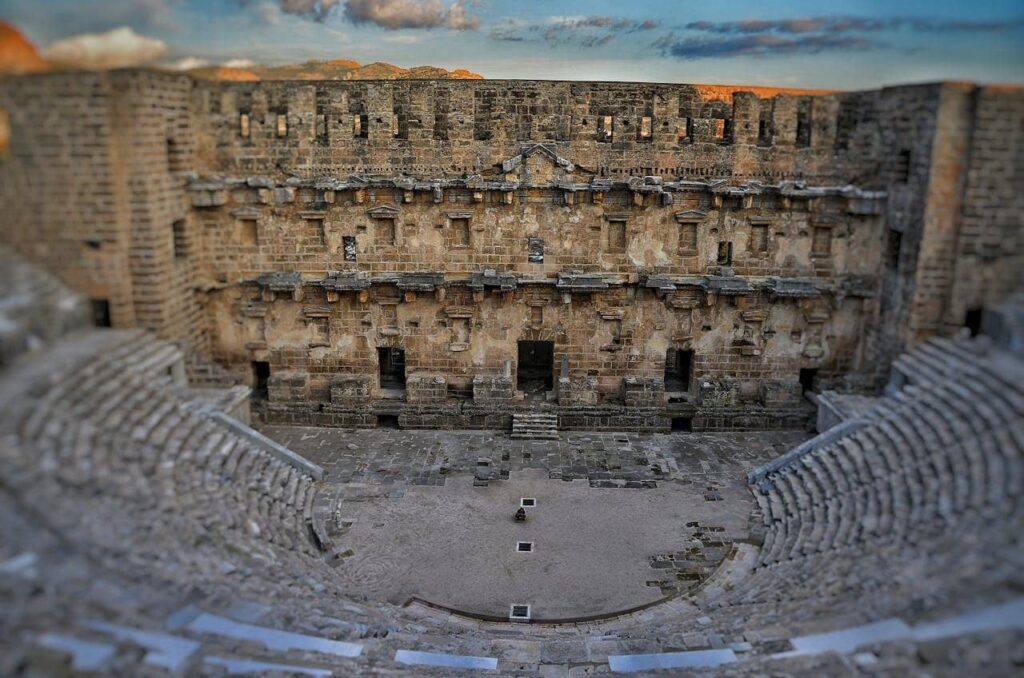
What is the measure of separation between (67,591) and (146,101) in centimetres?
1015

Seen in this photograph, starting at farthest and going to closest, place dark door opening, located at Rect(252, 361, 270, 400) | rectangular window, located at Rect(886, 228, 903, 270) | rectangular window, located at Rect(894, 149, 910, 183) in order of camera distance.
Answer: dark door opening, located at Rect(252, 361, 270, 400), rectangular window, located at Rect(886, 228, 903, 270), rectangular window, located at Rect(894, 149, 910, 183)

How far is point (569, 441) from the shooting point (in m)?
17.9

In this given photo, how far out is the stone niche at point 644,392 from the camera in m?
18.5

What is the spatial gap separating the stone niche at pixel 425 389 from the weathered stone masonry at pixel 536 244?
0.15 feet

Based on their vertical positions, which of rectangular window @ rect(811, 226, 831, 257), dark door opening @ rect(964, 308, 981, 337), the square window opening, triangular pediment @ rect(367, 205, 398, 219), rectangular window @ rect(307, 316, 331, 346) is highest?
triangular pediment @ rect(367, 205, 398, 219)

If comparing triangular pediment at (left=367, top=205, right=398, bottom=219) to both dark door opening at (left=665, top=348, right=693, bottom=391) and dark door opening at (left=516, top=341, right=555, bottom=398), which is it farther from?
dark door opening at (left=665, top=348, right=693, bottom=391)

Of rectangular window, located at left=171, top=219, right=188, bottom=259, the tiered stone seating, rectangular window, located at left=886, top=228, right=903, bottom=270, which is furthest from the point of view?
rectangular window, located at left=171, top=219, right=188, bottom=259

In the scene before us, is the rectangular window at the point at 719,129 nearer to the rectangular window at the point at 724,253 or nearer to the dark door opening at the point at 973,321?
the rectangular window at the point at 724,253

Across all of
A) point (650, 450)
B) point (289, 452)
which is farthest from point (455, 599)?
point (650, 450)

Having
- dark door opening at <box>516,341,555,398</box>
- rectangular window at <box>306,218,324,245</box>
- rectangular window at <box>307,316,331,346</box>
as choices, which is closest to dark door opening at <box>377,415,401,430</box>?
rectangular window at <box>307,316,331,346</box>

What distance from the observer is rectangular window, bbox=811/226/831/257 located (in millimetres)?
17984

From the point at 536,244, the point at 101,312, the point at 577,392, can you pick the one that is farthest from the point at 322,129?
the point at 577,392

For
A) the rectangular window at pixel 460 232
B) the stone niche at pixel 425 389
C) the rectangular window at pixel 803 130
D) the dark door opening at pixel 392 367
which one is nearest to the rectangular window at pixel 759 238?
the rectangular window at pixel 803 130

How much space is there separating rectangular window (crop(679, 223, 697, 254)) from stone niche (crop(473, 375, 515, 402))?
194 inches
